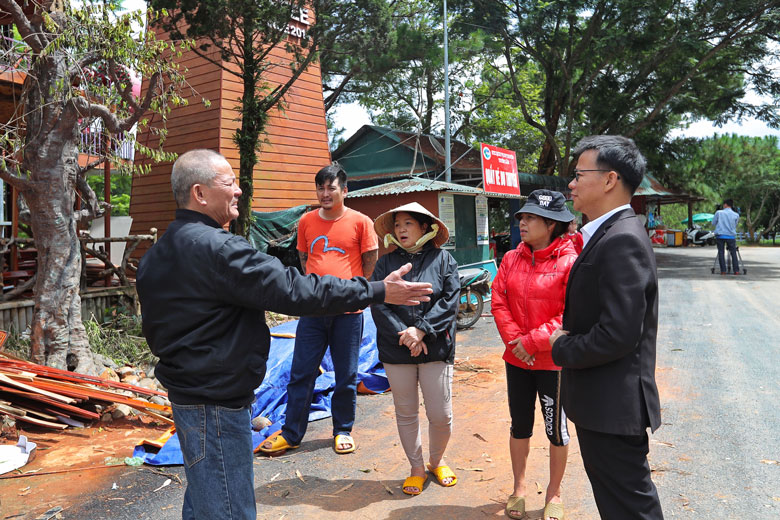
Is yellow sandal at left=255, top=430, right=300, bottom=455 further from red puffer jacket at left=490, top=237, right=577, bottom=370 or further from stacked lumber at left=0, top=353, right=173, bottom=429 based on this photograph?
red puffer jacket at left=490, top=237, right=577, bottom=370

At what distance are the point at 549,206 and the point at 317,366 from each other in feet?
7.36

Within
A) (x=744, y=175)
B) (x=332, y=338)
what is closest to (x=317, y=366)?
(x=332, y=338)

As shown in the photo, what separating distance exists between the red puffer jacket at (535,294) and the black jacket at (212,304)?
1389 mm

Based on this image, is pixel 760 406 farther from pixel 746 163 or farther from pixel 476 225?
pixel 746 163

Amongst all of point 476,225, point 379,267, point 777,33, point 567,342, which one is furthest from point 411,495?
point 777,33

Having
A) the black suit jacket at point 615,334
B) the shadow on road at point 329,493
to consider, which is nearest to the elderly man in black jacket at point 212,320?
the black suit jacket at point 615,334

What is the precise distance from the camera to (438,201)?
457 inches

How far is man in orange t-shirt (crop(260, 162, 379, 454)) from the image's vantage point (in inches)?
174

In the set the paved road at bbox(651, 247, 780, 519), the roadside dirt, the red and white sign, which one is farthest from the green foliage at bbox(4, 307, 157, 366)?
the red and white sign

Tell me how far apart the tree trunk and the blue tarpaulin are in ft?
7.31

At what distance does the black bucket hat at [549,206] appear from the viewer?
3.25 metres

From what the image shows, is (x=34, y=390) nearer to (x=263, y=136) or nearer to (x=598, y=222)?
(x=598, y=222)

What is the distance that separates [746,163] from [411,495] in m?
48.1

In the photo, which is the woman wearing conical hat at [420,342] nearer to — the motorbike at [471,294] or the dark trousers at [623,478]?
the dark trousers at [623,478]
